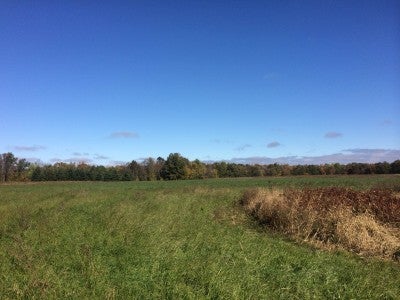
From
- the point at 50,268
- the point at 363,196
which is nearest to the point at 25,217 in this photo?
the point at 50,268

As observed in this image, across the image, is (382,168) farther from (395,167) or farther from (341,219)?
(341,219)

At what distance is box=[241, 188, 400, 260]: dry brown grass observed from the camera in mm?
11906

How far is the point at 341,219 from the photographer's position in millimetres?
13391

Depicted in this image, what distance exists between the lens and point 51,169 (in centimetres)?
10419

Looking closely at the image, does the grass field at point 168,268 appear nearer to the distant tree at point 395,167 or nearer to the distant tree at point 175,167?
the distant tree at point 175,167

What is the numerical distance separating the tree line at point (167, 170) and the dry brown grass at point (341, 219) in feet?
262

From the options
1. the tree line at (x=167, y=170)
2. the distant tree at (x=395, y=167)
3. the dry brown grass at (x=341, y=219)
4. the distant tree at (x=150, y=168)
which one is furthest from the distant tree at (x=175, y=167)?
the dry brown grass at (x=341, y=219)

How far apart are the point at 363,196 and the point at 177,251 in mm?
10101

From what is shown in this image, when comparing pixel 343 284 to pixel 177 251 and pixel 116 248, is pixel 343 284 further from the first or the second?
pixel 116 248

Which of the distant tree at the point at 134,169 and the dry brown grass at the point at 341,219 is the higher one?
the distant tree at the point at 134,169

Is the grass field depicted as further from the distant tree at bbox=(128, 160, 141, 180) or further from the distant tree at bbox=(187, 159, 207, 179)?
the distant tree at bbox=(128, 160, 141, 180)

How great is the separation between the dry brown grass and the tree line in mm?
79850

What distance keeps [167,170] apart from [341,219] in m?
85.7

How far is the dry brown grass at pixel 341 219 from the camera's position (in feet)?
39.1
